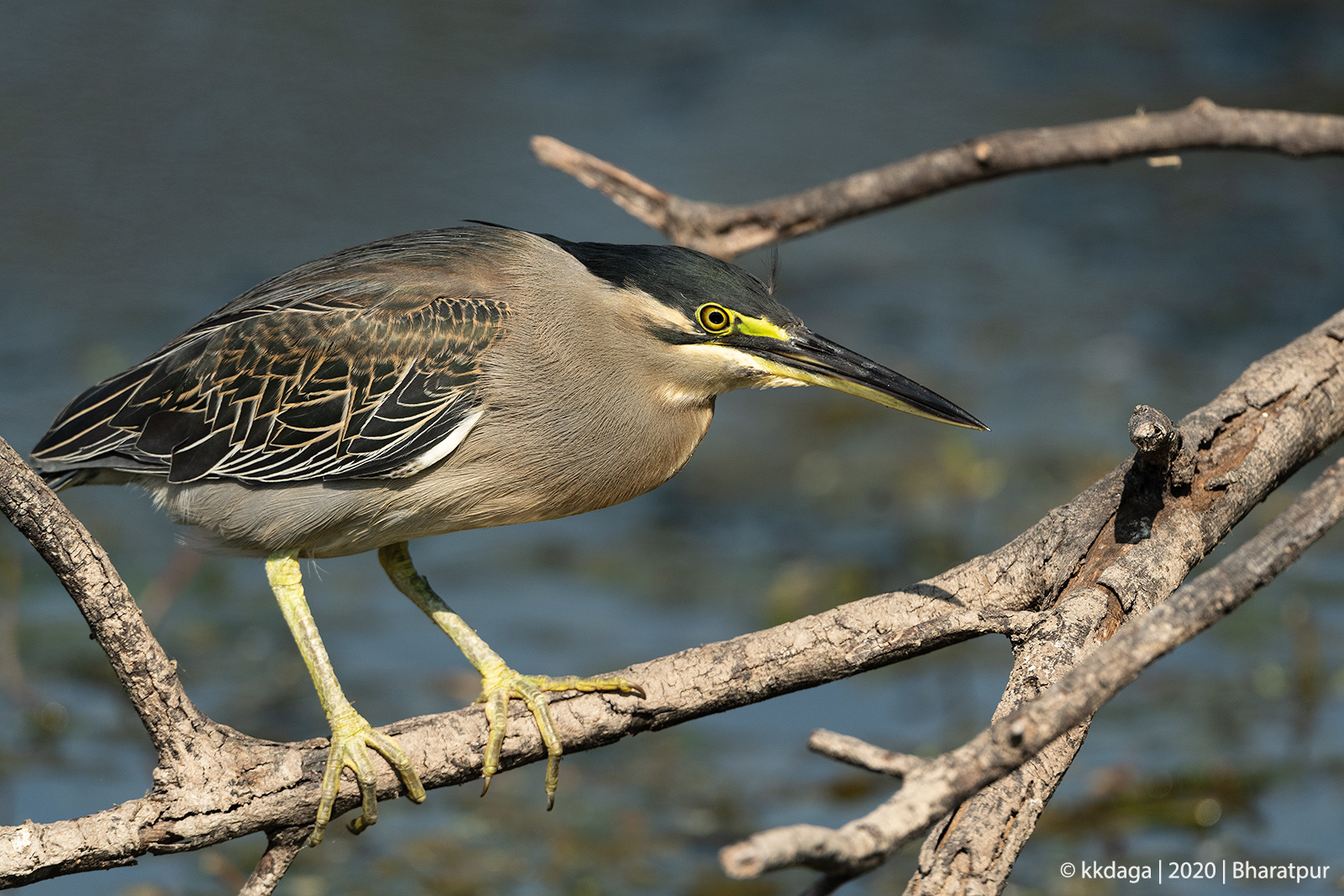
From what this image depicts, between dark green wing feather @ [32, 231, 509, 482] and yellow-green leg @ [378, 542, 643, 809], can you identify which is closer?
yellow-green leg @ [378, 542, 643, 809]

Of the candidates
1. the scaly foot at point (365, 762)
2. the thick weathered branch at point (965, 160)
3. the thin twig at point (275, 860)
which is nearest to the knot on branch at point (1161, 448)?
the thick weathered branch at point (965, 160)

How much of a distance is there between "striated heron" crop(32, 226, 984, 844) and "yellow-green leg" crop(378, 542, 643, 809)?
0.01m

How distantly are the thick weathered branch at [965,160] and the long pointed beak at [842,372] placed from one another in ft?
2.84

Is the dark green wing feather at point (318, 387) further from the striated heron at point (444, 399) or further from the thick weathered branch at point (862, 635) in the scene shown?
the thick weathered branch at point (862, 635)

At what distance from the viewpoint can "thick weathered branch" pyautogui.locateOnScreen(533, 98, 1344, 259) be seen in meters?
4.43

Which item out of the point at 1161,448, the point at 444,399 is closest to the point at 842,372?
the point at 1161,448

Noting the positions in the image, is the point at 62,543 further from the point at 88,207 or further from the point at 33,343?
the point at 88,207

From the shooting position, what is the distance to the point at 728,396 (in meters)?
9.52

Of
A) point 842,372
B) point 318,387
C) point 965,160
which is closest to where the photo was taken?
point 842,372

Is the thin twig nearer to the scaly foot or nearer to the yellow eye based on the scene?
the scaly foot

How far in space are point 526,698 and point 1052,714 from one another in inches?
74.3

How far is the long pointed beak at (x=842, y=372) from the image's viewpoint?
3.77 meters

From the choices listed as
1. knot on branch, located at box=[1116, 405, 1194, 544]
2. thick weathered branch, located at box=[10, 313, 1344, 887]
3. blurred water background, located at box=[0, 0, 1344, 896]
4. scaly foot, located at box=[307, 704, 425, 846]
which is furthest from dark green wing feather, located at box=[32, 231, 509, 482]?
blurred water background, located at box=[0, 0, 1344, 896]

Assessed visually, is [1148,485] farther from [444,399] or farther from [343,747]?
[343,747]
